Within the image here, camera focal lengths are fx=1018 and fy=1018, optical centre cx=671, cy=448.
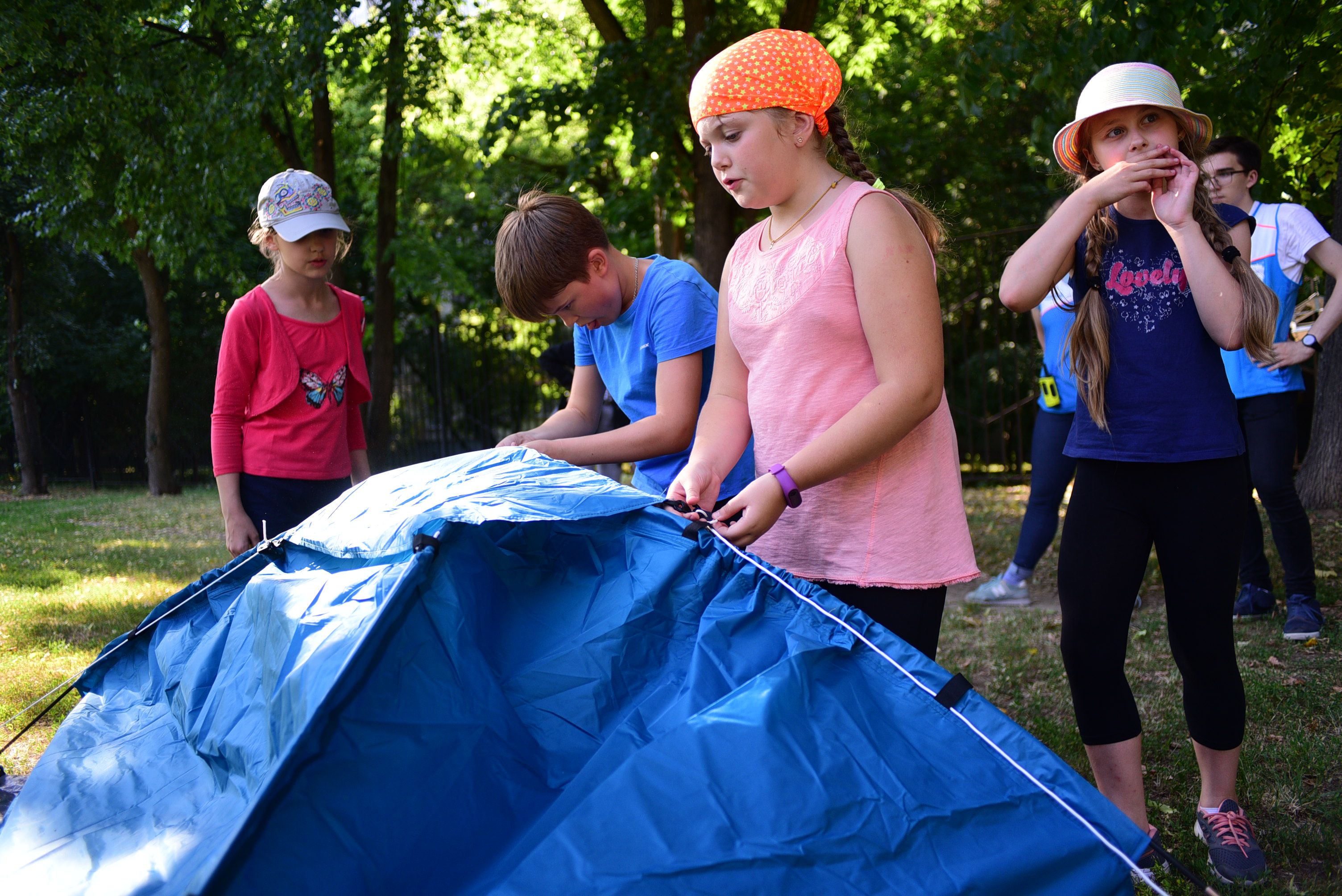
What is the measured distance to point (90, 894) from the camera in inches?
65.1

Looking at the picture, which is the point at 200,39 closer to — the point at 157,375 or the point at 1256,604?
the point at 157,375

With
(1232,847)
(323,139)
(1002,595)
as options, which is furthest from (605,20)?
(1232,847)

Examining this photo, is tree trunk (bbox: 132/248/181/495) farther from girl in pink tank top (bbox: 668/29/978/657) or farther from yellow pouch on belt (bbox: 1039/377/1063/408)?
girl in pink tank top (bbox: 668/29/978/657)

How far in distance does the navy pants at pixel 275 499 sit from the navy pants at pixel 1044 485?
325 centimetres

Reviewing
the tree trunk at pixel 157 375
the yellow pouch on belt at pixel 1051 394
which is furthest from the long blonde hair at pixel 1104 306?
the tree trunk at pixel 157 375

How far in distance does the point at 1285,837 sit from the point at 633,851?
187cm

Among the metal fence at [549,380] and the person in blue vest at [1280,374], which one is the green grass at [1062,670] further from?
the metal fence at [549,380]

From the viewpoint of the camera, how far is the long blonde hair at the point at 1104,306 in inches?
78.8

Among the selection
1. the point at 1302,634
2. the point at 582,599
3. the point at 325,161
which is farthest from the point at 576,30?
the point at 582,599

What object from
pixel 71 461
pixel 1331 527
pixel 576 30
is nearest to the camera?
pixel 1331 527

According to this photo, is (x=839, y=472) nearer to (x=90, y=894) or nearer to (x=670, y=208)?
(x=90, y=894)

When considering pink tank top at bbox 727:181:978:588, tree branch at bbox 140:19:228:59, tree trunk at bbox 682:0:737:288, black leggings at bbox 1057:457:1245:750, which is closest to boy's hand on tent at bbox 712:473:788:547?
pink tank top at bbox 727:181:978:588

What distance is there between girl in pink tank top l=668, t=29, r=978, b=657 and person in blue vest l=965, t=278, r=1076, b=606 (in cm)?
261

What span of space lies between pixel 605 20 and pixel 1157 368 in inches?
321
